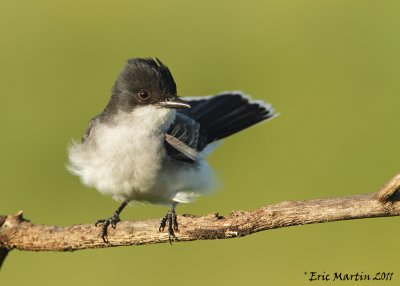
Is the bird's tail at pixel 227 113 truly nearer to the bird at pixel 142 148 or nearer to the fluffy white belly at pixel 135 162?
the bird at pixel 142 148

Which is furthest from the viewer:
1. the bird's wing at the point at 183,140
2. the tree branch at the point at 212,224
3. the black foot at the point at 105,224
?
the bird's wing at the point at 183,140

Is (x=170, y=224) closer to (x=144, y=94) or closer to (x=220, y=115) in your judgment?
Answer: (x=144, y=94)

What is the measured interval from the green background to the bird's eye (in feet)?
4.15

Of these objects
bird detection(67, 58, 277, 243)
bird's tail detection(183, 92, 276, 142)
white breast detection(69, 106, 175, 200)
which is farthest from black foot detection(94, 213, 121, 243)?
bird's tail detection(183, 92, 276, 142)

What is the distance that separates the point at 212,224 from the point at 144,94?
1.96 metres

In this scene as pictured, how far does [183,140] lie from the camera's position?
26.8 ft

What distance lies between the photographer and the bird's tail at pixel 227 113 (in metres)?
9.67

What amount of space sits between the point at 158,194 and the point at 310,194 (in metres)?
3.26

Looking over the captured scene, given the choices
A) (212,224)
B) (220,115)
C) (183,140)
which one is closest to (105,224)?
(212,224)

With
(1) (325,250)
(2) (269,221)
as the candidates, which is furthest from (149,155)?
(1) (325,250)

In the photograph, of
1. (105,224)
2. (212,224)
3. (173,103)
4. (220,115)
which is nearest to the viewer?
(212,224)

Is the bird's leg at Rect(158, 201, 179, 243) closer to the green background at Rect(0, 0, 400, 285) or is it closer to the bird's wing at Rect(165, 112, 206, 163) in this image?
the bird's wing at Rect(165, 112, 206, 163)

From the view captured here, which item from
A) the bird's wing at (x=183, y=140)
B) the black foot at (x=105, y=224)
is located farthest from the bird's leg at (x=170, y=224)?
the bird's wing at (x=183, y=140)

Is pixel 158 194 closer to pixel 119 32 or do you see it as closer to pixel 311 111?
pixel 311 111
